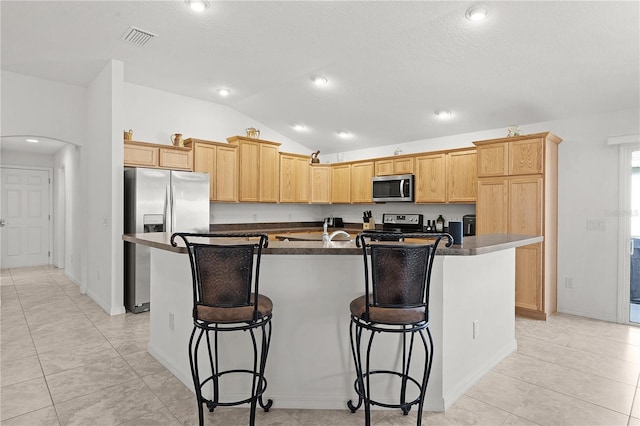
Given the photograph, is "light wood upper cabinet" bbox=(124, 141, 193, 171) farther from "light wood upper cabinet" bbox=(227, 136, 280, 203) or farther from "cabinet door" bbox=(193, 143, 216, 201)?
"light wood upper cabinet" bbox=(227, 136, 280, 203)

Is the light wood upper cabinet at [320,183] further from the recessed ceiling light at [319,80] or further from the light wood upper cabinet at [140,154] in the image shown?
the light wood upper cabinet at [140,154]

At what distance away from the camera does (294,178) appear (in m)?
6.25

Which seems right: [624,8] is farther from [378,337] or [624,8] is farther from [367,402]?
[367,402]

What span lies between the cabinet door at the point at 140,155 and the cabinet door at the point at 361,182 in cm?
325

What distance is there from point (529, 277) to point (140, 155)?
496cm

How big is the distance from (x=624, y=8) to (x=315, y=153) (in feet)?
15.5

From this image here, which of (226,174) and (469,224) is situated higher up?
(226,174)

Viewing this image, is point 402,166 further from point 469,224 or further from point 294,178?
point 294,178

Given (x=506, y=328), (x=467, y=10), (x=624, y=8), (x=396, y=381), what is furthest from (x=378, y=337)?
(x=624, y=8)

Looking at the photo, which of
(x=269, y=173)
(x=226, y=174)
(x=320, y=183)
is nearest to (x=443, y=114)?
(x=320, y=183)

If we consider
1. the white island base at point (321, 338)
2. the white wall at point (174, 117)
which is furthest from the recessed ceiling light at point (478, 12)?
→ the white wall at point (174, 117)

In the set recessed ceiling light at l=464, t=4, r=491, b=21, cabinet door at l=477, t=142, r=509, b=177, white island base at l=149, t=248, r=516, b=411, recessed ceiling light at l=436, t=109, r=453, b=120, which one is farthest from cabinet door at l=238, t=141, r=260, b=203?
recessed ceiling light at l=464, t=4, r=491, b=21

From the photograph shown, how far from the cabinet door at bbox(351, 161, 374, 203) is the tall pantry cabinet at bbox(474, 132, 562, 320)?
6.44ft

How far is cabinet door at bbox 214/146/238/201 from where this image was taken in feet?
17.2
